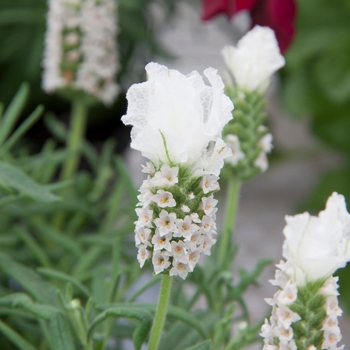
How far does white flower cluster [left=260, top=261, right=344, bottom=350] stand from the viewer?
27 cm

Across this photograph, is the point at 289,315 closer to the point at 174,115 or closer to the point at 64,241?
the point at 174,115

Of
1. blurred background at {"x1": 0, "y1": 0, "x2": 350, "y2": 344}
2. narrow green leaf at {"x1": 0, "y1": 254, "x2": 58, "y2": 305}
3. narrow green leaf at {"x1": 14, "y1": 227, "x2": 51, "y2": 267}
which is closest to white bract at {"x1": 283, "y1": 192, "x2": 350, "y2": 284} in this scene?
narrow green leaf at {"x1": 0, "y1": 254, "x2": 58, "y2": 305}

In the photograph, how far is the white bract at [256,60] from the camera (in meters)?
0.43

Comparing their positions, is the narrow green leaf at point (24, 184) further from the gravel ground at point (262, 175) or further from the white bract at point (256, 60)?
the gravel ground at point (262, 175)

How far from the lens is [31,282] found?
0.45m

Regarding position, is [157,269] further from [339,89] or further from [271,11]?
[339,89]

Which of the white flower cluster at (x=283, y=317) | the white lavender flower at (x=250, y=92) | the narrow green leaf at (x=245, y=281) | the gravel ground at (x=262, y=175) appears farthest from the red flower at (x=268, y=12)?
the gravel ground at (x=262, y=175)

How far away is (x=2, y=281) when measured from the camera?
532 millimetres

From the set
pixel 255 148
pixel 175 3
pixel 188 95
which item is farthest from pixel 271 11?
pixel 175 3

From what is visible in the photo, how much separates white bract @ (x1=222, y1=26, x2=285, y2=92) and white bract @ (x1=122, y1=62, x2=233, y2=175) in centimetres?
14

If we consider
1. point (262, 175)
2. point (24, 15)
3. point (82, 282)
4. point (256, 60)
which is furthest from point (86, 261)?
point (262, 175)

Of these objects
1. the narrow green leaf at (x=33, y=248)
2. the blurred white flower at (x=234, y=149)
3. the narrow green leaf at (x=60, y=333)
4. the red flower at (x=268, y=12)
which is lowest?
the narrow green leaf at (x=60, y=333)

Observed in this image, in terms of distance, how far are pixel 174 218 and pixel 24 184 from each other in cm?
17

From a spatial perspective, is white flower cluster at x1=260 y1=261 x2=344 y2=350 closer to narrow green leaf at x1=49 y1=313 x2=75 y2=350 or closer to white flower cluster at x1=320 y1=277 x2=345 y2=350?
white flower cluster at x1=320 y1=277 x2=345 y2=350
